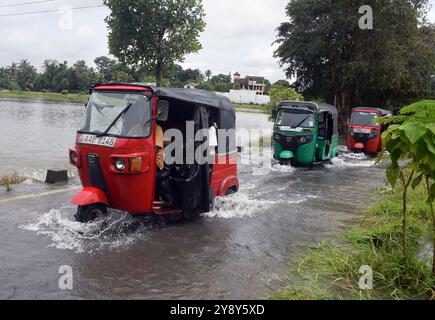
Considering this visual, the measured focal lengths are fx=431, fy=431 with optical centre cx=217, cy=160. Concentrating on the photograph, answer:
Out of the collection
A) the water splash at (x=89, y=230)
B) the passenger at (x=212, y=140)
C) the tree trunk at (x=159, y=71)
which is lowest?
the water splash at (x=89, y=230)

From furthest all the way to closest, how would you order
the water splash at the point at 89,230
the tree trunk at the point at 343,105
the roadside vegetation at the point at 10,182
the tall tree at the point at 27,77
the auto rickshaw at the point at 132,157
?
the tall tree at the point at 27,77
the tree trunk at the point at 343,105
the roadside vegetation at the point at 10,182
the auto rickshaw at the point at 132,157
the water splash at the point at 89,230

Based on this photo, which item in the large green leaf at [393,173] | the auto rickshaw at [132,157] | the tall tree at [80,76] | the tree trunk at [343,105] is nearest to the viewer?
the large green leaf at [393,173]

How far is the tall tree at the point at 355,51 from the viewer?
89.5 feet

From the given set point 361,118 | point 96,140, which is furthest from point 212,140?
point 361,118

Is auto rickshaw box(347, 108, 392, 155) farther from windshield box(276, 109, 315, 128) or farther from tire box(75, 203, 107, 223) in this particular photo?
tire box(75, 203, 107, 223)

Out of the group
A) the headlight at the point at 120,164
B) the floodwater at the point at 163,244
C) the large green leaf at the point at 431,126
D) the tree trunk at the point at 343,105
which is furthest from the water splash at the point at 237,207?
the tree trunk at the point at 343,105

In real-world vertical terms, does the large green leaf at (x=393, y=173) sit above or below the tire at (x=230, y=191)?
above

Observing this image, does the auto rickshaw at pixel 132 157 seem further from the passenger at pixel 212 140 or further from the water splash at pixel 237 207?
the water splash at pixel 237 207

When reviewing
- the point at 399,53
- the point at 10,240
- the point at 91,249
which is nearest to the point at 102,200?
the point at 91,249

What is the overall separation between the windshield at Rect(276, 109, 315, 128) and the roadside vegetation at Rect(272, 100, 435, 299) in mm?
8049

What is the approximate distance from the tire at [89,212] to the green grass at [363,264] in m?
3.07

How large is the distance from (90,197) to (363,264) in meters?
4.01

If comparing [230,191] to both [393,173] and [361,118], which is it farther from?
[361,118]
